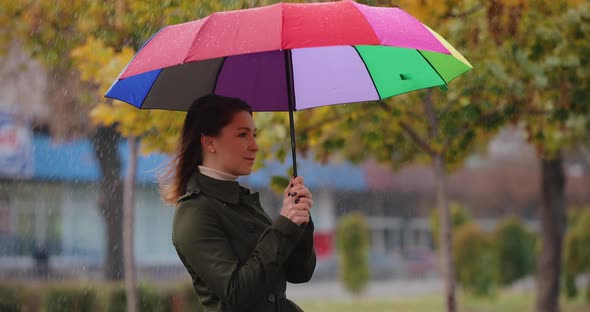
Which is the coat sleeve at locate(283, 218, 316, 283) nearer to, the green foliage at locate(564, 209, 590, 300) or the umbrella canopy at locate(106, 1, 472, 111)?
the umbrella canopy at locate(106, 1, 472, 111)

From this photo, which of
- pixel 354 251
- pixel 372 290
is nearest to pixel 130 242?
pixel 354 251

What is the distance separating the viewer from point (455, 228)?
25234 millimetres

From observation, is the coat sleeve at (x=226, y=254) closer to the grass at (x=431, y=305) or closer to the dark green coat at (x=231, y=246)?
the dark green coat at (x=231, y=246)

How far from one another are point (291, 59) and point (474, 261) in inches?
721

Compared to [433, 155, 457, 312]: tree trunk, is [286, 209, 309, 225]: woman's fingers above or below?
above

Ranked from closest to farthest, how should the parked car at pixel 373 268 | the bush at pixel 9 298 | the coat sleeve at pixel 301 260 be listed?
the coat sleeve at pixel 301 260, the bush at pixel 9 298, the parked car at pixel 373 268

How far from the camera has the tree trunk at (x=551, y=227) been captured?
14.5 metres

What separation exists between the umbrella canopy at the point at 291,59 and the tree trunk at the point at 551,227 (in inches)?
413

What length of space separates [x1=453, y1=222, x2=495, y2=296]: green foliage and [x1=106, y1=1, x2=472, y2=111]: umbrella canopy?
1778 centimetres

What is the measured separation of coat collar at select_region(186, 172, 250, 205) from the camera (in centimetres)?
345

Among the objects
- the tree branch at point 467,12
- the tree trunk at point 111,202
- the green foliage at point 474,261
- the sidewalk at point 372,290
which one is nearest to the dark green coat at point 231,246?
the tree branch at point 467,12

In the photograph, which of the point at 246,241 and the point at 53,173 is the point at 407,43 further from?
the point at 53,173

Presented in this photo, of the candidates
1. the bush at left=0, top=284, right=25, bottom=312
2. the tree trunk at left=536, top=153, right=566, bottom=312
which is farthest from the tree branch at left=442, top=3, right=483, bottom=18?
the tree trunk at left=536, top=153, right=566, bottom=312

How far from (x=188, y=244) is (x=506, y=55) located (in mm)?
5136
